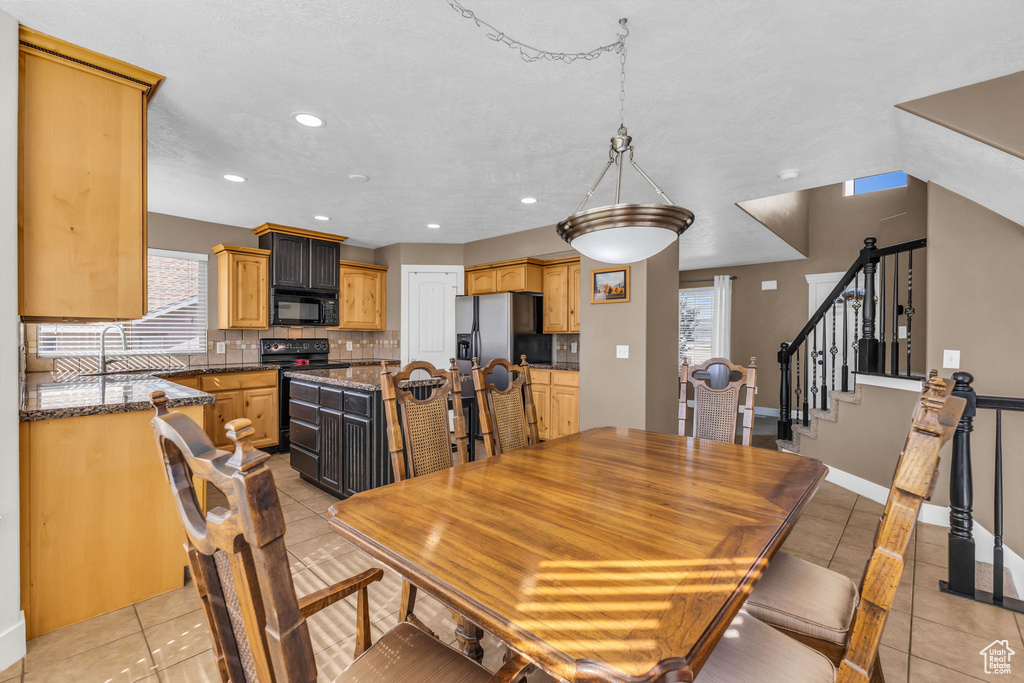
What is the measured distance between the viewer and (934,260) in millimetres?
2918

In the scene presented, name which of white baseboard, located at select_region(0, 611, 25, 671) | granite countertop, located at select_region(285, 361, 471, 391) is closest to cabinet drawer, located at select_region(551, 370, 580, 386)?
granite countertop, located at select_region(285, 361, 471, 391)

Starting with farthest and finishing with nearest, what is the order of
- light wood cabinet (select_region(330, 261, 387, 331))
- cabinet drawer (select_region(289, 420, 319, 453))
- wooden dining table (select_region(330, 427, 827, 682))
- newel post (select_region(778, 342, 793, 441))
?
light wood cabinet (select_region(330, 261, 387, 331))
newel post (select_region(778, 342, 793, 441))
cabinet drawer (select_region(289, 420, 319, 453))
wooden dining table (select_region(330, 427, 827, 682))

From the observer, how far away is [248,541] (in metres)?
0.54

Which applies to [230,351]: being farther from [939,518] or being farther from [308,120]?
[939,518]

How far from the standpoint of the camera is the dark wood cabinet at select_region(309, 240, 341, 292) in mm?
5094

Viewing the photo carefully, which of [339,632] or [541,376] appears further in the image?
[541,376]

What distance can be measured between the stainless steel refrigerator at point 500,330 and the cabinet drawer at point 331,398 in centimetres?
174

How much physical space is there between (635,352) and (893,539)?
3416 millimetres

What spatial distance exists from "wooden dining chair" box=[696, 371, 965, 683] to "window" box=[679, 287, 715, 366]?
653 cm

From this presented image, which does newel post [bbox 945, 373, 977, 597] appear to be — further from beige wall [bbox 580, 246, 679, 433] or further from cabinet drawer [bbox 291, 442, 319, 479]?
cabinet drawer [bbox 291, 442, 319, 479]

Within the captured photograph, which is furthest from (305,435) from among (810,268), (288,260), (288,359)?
(810,268)

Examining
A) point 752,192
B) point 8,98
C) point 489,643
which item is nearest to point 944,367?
point 752,192

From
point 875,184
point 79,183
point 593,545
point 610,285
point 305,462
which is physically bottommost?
point 305,462

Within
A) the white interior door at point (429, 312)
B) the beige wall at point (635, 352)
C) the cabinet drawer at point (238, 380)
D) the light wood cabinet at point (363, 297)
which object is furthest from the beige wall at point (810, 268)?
the cabinet drawer at point (238, 380)
